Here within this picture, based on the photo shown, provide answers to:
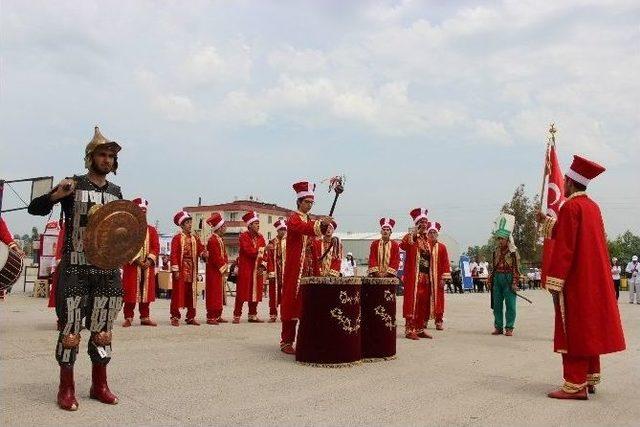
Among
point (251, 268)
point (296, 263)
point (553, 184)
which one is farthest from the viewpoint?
point (251, 268)

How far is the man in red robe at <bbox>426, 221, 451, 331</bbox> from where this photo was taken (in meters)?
10.7

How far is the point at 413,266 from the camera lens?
34.4ft

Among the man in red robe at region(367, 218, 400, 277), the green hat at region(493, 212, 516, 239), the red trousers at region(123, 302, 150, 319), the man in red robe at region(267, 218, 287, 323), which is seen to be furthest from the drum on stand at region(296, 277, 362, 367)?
the man in red robe at region(267, 218, 287, 323)

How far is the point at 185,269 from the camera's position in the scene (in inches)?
464

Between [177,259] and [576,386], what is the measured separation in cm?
814

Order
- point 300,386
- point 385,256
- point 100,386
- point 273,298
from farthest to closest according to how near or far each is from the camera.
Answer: point 273,298 → point 385,256 → point 300,386 → point 100,386

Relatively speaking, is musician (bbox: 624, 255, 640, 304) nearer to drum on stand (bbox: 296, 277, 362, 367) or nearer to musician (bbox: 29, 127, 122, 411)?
drum on stand (bbox: 296, 277, 362, 367)

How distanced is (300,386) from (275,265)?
7022 millimetres

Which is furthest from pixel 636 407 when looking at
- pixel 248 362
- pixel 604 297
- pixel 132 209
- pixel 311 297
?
pixel 132 209

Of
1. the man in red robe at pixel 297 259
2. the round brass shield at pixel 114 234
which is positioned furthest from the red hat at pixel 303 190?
the round brass shield at pixel 114 234

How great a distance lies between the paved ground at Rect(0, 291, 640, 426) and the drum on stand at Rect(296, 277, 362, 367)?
188 millimetres

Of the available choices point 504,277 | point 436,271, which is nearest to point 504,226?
point 504,277

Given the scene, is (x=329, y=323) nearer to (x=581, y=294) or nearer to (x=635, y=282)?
(x=581, y=294)

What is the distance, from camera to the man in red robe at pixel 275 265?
12406mm
